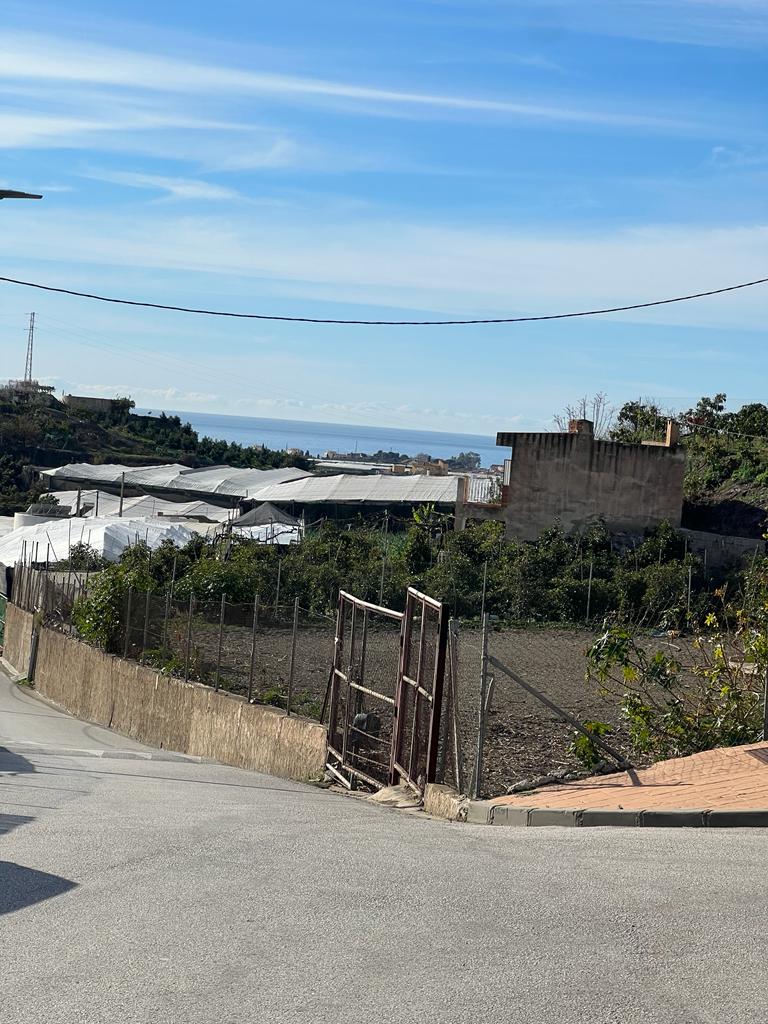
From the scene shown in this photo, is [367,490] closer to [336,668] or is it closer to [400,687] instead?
[336,668]

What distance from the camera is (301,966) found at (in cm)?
551

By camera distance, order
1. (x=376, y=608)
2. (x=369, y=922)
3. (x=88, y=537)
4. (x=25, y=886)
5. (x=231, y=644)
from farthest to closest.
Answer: (x=88, y=537), (x=231, y=644), (x=376, y=608), (x=25, y=886), (x=369, y=922)

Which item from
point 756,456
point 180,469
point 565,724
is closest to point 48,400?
point 180,469

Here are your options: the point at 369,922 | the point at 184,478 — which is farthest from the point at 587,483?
the point at 184,478

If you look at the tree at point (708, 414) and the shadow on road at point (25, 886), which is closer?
the shadow on road at point (25, 886)

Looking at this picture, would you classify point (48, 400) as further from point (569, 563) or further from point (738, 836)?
point (738, 836)

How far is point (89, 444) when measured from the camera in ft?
284

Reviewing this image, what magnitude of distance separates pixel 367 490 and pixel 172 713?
99.9 feet

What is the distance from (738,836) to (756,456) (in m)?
29.4

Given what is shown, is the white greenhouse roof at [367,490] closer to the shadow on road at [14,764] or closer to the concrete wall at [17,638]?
the concrete wall at [17,638]

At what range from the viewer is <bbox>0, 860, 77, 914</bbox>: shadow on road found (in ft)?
22.0

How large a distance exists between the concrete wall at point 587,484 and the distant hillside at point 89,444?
4095 cm

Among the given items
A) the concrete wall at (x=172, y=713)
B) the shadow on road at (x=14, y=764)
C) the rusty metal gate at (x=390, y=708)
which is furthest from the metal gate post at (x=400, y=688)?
the shadow on road at (x=14, y=764)

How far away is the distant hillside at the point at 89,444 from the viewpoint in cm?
7604
